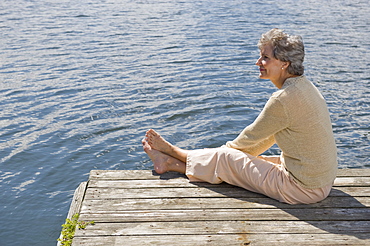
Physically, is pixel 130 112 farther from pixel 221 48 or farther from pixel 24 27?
pixel 24 27

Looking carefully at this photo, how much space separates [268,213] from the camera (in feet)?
12.9

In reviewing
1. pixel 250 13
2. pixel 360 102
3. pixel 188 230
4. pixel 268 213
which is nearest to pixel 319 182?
pixel 268 213

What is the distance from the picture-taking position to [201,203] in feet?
13.5

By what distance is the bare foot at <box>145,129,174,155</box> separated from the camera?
479 centimetres

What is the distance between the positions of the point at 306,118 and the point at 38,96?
6.53 meters

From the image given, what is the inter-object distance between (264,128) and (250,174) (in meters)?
0.47

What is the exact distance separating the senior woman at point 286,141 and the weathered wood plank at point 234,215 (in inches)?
6.8

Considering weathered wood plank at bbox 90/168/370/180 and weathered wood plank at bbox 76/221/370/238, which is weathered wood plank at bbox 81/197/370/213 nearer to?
weathered wood plank at bbox 76/221/370/238

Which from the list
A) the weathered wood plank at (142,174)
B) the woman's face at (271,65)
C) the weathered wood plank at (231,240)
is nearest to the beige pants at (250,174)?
the weathered wood plank at (142,174)

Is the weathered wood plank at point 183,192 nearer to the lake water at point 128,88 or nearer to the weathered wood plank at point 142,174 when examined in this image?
the weathered wood plank at point 142,174

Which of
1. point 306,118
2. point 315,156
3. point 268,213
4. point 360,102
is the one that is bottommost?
point 360,102

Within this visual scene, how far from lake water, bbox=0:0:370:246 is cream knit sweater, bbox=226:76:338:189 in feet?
9.40

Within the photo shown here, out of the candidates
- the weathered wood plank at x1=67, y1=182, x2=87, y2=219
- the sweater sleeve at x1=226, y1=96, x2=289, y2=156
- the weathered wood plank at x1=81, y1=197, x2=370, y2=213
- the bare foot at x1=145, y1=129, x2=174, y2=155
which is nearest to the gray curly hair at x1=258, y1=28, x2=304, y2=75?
the sweater sleeve at x1=226, y1=96, x2=289, y2=156

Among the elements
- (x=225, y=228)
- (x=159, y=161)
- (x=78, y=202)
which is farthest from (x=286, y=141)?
(x=78, y=202)
